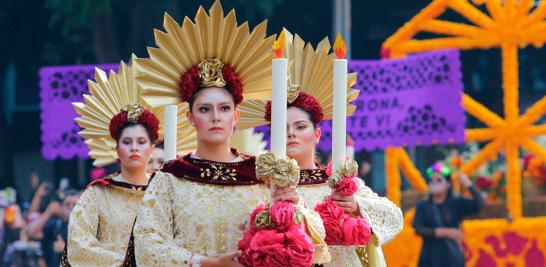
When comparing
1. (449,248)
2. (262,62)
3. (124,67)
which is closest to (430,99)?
(449,248)

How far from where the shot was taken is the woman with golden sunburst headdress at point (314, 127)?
8883 millimetres

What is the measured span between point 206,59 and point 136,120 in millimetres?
2392

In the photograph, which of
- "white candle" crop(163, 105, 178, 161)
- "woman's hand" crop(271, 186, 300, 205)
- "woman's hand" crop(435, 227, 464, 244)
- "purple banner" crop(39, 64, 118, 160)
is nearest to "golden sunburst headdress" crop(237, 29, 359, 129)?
"white candle" crop(163, 105, 178, 161)

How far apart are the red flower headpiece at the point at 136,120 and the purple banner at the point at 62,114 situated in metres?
5.25

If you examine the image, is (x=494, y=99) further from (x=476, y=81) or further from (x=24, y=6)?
(x=24, y=6)

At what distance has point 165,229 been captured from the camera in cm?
782

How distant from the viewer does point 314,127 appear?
30.4 feet

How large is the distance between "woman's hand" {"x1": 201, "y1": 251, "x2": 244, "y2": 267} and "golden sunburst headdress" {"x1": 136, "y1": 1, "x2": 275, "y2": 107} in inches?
32.5

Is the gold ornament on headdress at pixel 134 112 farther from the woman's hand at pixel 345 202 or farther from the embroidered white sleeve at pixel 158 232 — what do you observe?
the embroidered white sleeve at pixel 158 232

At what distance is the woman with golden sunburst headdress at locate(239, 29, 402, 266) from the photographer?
888 cm

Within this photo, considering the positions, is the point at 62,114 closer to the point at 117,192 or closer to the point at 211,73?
the point at 117,192

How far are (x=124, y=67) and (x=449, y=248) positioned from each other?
457 cm

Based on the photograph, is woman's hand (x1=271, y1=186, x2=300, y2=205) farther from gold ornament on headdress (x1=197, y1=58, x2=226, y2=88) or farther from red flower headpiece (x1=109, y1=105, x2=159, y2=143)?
red flower headpiece (x1=109, y1=105, x2=159, y2=143)

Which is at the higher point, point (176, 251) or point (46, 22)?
point (46, 22)
